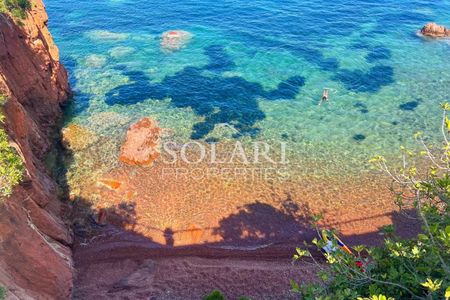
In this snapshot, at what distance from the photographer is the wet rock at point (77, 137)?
109 ft

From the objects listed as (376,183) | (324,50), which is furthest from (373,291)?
(324,50)

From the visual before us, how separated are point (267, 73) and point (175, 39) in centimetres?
1549

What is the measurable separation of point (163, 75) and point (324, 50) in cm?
2169

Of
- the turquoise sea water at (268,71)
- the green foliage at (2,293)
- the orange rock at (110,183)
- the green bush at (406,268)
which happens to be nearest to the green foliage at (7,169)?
the green foliage at (2,293)

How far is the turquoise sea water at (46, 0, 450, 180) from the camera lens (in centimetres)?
3612

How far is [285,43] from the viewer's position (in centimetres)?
5131

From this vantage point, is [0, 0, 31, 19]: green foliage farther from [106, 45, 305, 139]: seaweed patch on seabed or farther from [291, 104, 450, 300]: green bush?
[291, 104, 450, 300]: green bush

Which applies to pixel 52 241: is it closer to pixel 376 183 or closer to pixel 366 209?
pixel 366 209

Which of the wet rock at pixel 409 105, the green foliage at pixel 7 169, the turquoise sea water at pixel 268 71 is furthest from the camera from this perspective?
the wet rock at pixel 409 105

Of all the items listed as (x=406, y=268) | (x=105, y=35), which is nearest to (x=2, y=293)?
(x=406, y=268)

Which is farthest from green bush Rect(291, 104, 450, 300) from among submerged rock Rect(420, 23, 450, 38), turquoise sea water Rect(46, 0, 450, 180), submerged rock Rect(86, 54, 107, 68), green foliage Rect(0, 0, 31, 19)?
submerged rock Rect(420, 23, 450, 38)

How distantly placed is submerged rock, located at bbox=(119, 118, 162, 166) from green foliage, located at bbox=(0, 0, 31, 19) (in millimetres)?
13759

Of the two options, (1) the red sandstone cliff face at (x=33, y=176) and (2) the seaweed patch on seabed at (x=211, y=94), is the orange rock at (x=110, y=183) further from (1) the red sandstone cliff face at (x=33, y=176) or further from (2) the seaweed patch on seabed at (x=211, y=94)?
(2) the seaweed patch on seabed at (x=211, y=94)

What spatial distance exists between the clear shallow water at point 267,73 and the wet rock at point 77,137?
845mm
